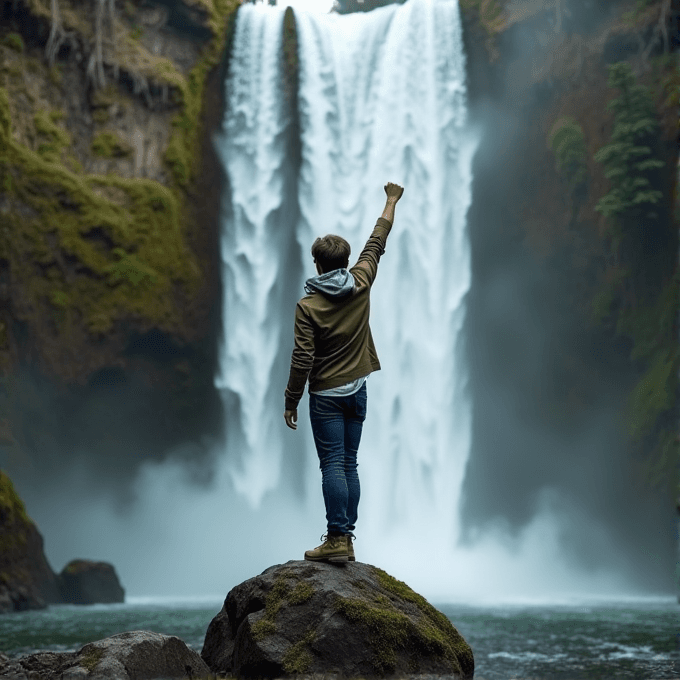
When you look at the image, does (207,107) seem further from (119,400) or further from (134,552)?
(134,552)

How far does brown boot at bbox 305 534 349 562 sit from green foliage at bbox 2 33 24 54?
21.6 metres

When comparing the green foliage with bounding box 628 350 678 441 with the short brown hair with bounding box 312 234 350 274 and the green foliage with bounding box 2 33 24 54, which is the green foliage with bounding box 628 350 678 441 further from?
the green foliage with bounding box 2 33 24 54

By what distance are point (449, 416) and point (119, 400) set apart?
884 centimetres

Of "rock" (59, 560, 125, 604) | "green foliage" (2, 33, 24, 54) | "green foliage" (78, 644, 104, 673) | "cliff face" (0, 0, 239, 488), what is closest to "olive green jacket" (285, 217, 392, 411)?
"green foliage" (78, 644, 104, 673)

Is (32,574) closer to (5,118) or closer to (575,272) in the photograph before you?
(5,118)

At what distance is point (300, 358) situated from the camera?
488cm

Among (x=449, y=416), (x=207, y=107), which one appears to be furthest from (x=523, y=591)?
(x=207, y=107)

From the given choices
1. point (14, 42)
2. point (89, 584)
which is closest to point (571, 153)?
point (14, 42)

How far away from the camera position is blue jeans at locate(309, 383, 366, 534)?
16.1 feet

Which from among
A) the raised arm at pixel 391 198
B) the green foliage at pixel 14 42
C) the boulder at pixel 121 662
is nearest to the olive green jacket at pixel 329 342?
the raised arm at pixel 391 198

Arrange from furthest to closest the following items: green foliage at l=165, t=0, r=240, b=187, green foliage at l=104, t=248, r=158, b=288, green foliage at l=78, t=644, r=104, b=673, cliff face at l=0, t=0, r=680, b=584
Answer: green foliage at l=165, t=0, r=240, b=187 < green foliage at l=104, t=248, r=158, b=288 < cliff face at l=0, t=0, r=680, b=584 < green foliage at l=78, t=644, r=104, b=673

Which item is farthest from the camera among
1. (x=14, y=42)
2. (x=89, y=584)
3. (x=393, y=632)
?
(x=14, y=42)

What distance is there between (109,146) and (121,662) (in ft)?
69.0

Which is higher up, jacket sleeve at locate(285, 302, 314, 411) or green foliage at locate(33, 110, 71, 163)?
green foliage at locate(33, 110, 71, 163)
